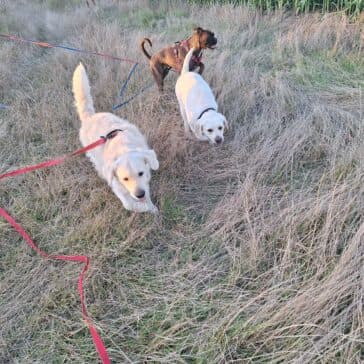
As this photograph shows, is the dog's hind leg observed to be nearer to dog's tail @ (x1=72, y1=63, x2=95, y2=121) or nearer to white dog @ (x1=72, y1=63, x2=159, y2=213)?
dog's tail @ (x1=72, y1=63, x2=95, y2=121)

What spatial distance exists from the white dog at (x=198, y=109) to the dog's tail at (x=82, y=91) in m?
0.90

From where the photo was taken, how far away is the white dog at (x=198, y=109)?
345 cm

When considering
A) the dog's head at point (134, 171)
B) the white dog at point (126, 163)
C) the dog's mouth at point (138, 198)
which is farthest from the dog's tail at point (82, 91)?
the dog's mouth at point (138, 198)

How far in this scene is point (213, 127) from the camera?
3.42m

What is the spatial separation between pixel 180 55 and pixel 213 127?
137cm

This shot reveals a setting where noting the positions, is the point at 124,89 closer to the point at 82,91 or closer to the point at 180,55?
the point at 180,55

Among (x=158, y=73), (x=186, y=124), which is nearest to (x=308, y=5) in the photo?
(x=158, y=73)

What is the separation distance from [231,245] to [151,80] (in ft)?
9.58

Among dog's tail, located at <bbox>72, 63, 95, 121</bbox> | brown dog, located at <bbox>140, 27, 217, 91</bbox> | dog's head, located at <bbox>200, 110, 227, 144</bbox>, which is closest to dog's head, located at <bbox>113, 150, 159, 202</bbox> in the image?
dog's head, located at <bbox>200, 110, 227, 144</bbox>

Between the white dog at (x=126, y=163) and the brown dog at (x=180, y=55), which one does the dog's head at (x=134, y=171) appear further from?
the brown dog at (x=180, y=55)

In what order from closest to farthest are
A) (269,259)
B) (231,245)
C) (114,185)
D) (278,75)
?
(269,259), (231,245), (114,185), (278,75)

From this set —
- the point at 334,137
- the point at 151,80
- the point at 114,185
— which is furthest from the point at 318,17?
the point at 114,185

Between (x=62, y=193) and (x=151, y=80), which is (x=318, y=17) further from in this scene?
(x=62, y=193)

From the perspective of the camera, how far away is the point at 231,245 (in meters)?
2.50
